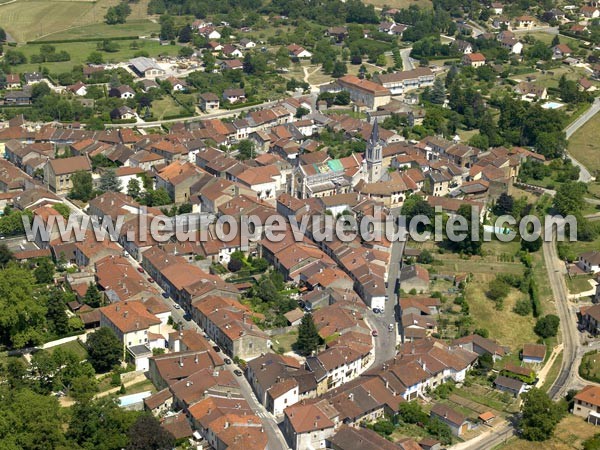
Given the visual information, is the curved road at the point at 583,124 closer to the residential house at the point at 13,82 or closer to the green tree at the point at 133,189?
the green tree at the point at 133,189

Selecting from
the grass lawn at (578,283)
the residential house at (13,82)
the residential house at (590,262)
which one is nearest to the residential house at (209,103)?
the residential house at (13,82)

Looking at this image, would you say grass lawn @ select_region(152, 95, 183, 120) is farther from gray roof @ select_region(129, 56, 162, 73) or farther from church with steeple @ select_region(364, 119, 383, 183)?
church with steeple @ select_region(364, 119, 383, 183)

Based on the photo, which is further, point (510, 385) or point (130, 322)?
point (130, 322)

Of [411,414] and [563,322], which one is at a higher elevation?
[411,414]

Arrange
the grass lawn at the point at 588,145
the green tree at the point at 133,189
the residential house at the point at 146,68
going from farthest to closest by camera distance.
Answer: the residential house at the point at 146,68 → the grass lawn at the point at 588,145 → the green tree at the point at 133,189

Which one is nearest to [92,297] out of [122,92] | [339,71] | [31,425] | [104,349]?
[104,349]

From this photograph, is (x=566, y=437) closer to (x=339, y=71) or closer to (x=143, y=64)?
(x=339, y=71)
